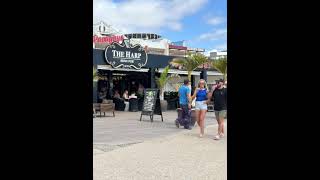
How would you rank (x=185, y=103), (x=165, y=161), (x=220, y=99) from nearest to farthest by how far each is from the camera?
(x=165, y=161)
(x=220, y=99)
(x=185, y=103)

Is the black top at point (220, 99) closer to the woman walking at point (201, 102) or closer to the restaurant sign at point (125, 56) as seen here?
the woman walking at point (201, 102)

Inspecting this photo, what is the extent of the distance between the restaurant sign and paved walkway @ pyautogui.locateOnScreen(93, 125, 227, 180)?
10921mm

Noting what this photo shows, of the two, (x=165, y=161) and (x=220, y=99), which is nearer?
(x=165, y=161)

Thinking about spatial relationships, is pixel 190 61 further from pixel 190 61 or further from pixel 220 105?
pixel 220 105

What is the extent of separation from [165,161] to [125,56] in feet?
44.8

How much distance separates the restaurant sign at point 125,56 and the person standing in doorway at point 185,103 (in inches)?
327

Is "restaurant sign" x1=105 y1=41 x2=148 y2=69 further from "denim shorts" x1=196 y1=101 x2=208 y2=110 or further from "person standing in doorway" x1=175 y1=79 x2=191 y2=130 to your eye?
"denim shorts" x1=196 y1=101 x2=208 y2=110

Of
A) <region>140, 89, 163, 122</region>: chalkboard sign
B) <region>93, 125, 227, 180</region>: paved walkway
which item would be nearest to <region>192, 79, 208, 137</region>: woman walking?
<region>93, 125, 227, 180</region>: paved walkway

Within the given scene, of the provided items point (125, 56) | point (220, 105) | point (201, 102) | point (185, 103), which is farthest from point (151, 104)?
point (125, 56)

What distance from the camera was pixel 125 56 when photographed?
762 inches
